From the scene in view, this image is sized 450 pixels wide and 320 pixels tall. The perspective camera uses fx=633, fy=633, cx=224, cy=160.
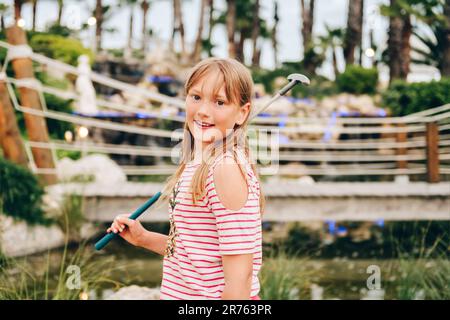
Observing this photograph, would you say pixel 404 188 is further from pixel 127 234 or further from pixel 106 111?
pixel 106 111

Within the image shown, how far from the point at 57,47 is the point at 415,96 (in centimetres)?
606

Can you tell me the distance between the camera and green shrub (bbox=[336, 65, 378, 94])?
11914mm

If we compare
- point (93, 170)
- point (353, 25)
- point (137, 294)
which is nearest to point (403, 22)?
point (353, 25)

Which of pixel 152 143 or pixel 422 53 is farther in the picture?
pixel 422 53

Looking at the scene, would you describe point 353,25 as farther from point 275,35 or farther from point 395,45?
point 275,35

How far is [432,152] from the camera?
534 cm

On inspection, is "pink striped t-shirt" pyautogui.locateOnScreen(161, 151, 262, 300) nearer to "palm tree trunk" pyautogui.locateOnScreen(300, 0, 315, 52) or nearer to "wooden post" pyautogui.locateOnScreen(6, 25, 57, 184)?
"wooden post" pyautogui.locateOnScreen(6, 25, 57, 184)

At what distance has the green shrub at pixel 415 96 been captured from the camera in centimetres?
853

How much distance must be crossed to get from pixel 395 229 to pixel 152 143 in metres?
4.65

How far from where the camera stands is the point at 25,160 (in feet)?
15.9

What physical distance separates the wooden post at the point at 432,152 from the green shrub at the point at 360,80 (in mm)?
6734
